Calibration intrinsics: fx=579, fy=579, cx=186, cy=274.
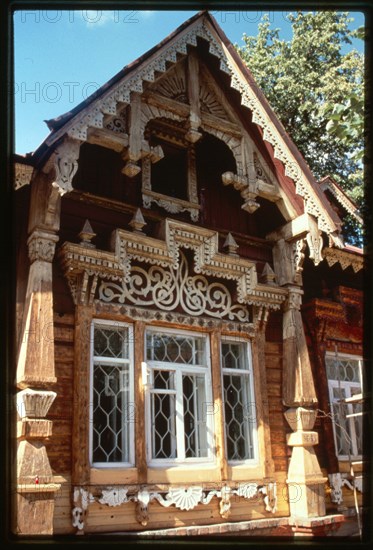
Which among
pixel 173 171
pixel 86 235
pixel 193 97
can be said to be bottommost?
pixel 86 235

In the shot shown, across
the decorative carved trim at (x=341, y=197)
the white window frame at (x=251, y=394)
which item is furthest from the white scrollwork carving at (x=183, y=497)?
the decorative carved trim at (x=341, y=197)

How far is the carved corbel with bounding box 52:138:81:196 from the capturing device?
5.93 meters

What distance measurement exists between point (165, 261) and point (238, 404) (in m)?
2.12

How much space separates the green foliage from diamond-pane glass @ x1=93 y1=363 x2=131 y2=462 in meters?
11.2

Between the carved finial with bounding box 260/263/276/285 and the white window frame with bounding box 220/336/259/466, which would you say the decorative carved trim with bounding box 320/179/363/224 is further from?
the white window frame with bounding box 220/336/259/466

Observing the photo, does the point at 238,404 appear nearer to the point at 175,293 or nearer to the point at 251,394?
the point at 251,394

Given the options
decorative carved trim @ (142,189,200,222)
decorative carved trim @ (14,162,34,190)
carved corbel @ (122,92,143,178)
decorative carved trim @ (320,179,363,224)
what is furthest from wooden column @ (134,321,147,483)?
decorative carved trim @ (320,179,363,224)

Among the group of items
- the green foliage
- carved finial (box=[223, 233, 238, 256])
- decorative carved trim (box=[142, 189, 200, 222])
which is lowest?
carved finial (box=[223, 233, 238, 256])

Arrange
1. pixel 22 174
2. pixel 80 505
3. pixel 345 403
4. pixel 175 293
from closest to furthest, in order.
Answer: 1. pixel 80 505
2. pixel 22 174
3. pixel 175 293
4. pixel 345 403

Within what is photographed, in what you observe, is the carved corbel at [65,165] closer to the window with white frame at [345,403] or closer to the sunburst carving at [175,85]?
the sunburst carving at [175,85]

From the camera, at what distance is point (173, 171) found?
827 centimetres

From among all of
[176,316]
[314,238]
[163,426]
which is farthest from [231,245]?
[163,426]

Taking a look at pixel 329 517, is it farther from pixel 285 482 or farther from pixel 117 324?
pixel 117 324
